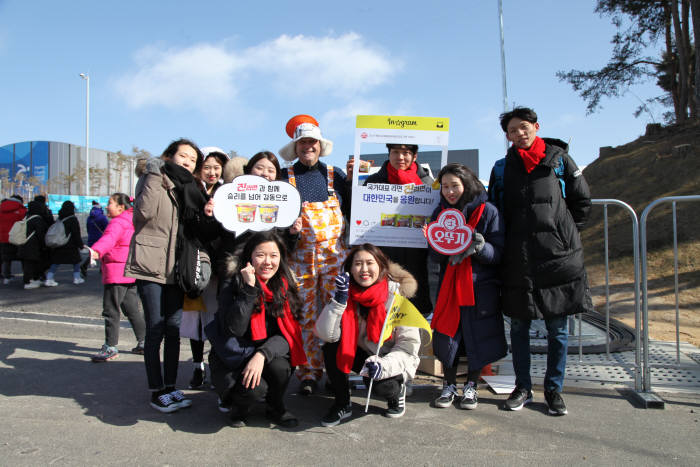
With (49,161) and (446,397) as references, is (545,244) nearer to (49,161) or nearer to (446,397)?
(446,397)

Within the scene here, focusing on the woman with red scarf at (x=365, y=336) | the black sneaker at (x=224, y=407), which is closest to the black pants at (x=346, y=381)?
the woman with red scarf at (x=365, y=336)

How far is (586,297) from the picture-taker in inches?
129

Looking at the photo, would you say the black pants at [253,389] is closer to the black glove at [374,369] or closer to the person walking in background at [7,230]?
the black glove at [374,369]

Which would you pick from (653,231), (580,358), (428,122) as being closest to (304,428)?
(428,122)

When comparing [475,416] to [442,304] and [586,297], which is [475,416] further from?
[586,297]

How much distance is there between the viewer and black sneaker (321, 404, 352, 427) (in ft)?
10.2

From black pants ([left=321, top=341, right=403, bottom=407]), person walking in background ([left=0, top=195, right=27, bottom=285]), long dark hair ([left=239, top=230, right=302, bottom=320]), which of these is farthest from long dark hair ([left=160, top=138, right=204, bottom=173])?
person walking in background ([left=0, top=195, right=27, bottom=285])

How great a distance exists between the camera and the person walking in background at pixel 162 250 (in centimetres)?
332

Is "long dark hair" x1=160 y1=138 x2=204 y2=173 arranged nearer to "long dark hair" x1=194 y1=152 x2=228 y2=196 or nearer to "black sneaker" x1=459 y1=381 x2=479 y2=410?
"long dark hair" x1=194 y1=152 x2=228 y2=196

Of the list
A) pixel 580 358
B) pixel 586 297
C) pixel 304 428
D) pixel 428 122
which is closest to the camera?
pixel 304 428

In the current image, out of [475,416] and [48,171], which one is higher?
[48,171]

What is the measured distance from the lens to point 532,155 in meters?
3.35

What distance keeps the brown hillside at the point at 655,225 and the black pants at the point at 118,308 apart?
6.24 m

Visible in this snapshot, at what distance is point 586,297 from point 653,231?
33.7 ft
